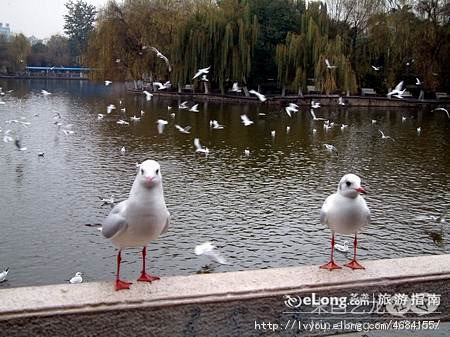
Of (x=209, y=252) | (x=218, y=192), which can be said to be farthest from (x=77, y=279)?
(x=218, y=192)

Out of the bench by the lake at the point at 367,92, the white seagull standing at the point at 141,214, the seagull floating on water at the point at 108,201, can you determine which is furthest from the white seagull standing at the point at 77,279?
the bench by the lake at the point at 367,92

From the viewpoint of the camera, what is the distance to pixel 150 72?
38.9 metres

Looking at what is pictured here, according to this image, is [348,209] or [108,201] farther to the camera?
[108,201]

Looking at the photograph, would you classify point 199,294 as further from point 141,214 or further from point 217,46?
point 217,46

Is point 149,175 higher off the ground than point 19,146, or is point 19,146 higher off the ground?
point 149,175

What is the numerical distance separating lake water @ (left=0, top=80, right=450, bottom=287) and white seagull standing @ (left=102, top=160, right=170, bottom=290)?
166 inches

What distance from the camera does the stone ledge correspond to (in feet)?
9.17

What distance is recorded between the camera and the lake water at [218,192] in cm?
825

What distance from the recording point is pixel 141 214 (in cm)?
325

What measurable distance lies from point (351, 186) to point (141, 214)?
1.45 meters

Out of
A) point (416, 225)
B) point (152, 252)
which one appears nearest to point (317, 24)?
point (416, 225)

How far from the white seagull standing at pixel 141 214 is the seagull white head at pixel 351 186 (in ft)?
4.11

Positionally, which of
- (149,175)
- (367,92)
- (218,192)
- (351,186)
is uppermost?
(367,92)

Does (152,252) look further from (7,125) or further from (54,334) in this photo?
(7,125)
